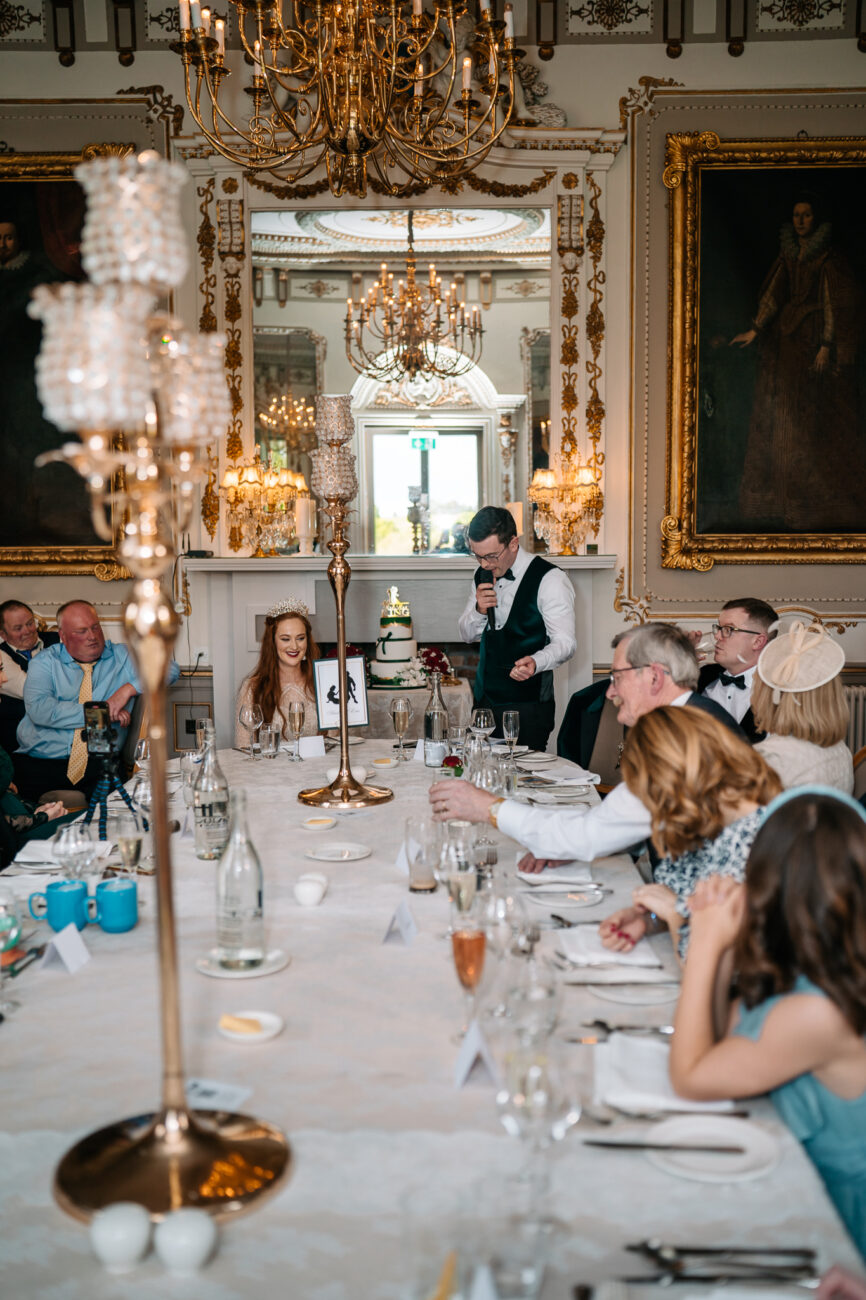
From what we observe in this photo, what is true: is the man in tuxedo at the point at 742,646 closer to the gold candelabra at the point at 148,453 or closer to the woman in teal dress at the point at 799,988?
the woman in teal dress at the point at 799,988

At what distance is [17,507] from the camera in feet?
21.1

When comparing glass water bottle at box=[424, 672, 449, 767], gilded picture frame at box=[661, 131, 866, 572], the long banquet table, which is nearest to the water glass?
glass water bottle at box=[424, 672, 449, 767]

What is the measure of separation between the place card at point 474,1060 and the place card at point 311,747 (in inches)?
99.4

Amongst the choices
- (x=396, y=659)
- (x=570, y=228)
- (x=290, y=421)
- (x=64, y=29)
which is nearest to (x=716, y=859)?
(x=396, y=659)

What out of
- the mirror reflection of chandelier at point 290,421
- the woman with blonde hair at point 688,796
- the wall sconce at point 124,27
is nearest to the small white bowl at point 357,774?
Answer: the woman with blonde hair at point 688,796

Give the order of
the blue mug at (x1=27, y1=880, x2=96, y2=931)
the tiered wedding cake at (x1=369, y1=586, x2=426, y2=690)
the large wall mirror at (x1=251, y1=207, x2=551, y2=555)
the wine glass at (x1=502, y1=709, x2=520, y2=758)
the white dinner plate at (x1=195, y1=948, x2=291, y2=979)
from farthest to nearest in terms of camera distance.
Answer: the large wall mirror at (x1=251, y1=207, x2=551, y2=555) → the tiered wedding cake at (x1=369, y1=586, x2=426, y2=690) → the wine glass at (x1=502, y1=709, x2=520, y2=758) → the blue mug at (x1=27, y1=880, x2=96, y2=931) → the white dinner plate at (x1=195, y1=948, x2=291, y2=979)

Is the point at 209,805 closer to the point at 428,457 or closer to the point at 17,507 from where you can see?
the point at 17,507

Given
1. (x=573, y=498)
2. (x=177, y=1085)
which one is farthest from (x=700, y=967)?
(x=573, y=498)

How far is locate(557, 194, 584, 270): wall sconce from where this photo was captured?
618cm

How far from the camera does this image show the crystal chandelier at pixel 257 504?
252 inches

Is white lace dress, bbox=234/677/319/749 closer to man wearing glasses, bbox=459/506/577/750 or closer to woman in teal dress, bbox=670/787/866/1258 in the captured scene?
man wearing glasses, bbox=459/506/577/750

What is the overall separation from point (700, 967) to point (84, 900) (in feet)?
4.04

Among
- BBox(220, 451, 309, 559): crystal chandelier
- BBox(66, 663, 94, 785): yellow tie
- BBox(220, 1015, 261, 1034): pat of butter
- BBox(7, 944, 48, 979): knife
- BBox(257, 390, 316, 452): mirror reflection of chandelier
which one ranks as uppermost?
BBox(257, 390, 316, 452): mirror reflection of chandelier

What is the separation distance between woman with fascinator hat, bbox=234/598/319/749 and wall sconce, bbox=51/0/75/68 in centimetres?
401
